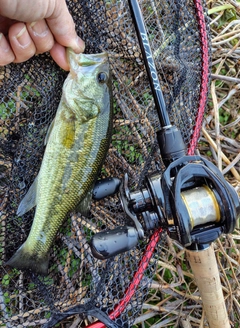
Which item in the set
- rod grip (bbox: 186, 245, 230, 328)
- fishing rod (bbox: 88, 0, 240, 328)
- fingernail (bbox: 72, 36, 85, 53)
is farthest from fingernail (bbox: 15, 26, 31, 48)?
rod grip (bbox: 186, 245, 230, 328)

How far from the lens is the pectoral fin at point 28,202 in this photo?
1.77 meters

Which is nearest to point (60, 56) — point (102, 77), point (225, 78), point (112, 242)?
point (102, 77)

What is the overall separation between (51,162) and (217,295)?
1054mm

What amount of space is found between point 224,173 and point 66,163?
1246 millimetres

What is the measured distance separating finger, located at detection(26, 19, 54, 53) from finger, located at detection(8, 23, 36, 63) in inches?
0.8

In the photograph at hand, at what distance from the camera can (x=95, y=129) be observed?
1.77 metres

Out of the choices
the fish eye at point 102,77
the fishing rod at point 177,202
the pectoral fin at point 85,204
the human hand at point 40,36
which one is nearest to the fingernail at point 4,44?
the human hand at point 40,36

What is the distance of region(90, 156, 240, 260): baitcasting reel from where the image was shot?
4.19ft

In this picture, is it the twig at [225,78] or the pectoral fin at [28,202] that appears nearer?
the pectoral fin at [28,202]

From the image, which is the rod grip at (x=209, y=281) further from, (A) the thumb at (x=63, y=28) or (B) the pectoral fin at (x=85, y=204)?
(A) the thumb at (x=63, y=28)

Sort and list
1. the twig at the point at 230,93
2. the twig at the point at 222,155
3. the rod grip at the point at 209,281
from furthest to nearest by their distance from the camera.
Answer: the twig at the point at 230,93, the twig at the point at 222,155, the rod grip at the point at 209,281

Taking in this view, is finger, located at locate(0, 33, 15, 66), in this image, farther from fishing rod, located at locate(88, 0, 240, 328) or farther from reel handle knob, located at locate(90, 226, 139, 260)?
reel handle knob, located at locate(90, 226, 139, 260)

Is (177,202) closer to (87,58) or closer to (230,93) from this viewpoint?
(87,58)

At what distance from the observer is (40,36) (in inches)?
66.4
